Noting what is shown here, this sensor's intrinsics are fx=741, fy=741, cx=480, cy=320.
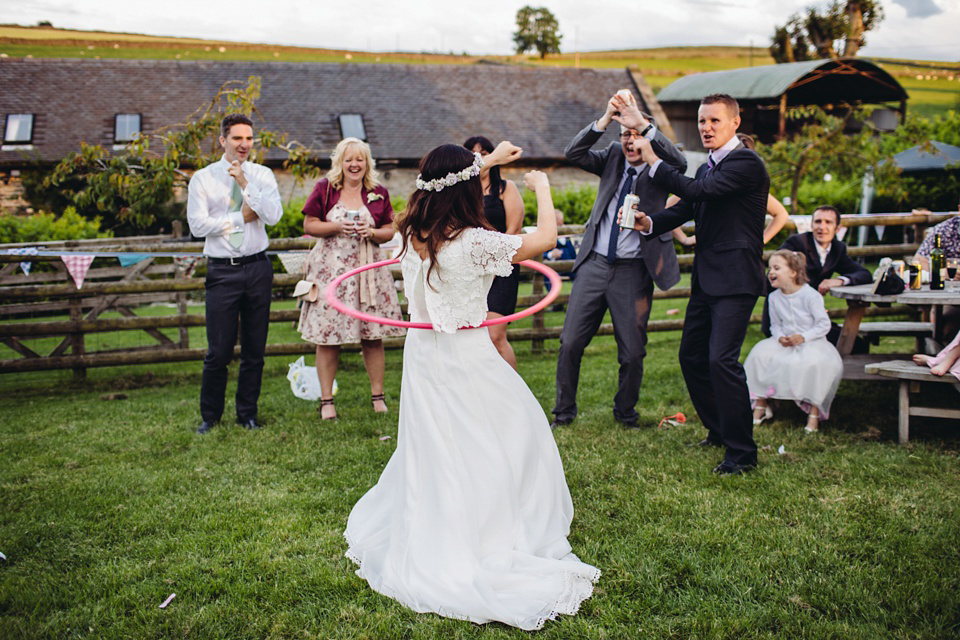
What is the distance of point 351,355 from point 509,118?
874 inches

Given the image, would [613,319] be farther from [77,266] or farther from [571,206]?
[571,206]

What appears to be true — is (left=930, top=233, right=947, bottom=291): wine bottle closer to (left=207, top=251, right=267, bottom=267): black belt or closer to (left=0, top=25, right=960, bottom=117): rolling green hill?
(left=207, top=251, right=267, bottom=267): black belt

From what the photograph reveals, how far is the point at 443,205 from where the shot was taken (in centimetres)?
361

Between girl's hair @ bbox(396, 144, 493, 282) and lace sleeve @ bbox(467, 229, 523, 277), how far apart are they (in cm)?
9

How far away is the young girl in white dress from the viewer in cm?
591

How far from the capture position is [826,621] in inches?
120

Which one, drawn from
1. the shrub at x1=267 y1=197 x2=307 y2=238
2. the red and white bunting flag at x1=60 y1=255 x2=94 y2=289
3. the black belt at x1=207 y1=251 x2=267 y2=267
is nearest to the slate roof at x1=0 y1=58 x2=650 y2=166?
the shrub at x1=267 y1=197 x2=307 y2=238

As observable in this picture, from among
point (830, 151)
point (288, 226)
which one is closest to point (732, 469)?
point (288, 226)

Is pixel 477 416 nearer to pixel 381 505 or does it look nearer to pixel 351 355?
pixel 381 505

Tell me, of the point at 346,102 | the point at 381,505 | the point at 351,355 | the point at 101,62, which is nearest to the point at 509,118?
the point at 346,102

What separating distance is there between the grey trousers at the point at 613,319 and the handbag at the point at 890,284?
5.87 feet

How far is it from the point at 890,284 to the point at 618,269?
6.99 ft

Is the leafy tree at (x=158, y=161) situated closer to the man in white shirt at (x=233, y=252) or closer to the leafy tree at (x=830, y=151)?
the man in white shirt at (x=233, y=252)

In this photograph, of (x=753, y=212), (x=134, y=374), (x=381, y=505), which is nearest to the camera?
(x=381, y=505)
